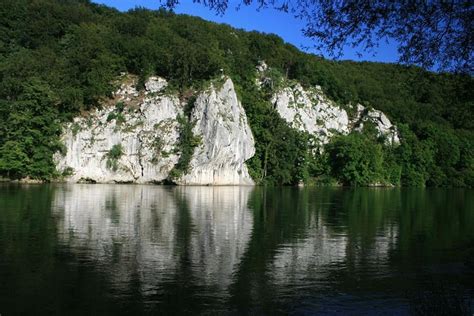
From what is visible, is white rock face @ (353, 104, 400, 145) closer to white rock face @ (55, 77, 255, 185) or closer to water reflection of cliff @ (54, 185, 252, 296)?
white rock face @ (55, 77, 255, 185)

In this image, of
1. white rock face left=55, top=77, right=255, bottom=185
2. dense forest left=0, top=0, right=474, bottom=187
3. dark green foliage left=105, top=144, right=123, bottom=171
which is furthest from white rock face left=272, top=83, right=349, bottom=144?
dark green foliage left=105, top=144, right=123, bottom=171

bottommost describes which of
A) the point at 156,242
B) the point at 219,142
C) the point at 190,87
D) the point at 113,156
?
the point at 156,242

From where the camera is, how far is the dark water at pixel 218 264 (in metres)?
13.2

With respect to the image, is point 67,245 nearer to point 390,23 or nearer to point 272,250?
point 272,250

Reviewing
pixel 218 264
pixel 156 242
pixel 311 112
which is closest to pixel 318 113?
pixel 311 112

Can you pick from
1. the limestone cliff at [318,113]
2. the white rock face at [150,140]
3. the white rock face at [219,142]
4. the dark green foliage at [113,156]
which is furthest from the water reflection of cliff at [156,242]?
the limestone cliff at [318,113]

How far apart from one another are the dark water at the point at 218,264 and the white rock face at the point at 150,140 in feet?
172

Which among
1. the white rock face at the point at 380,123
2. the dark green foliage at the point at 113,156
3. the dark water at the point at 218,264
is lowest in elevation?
the dark water at the point at 218,264

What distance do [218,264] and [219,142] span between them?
72.8 m

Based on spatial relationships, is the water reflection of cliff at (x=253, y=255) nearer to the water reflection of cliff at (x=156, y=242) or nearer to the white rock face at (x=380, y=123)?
the water reflection of cliff at (x=156, y=242)

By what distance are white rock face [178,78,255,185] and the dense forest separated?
5.57 meters

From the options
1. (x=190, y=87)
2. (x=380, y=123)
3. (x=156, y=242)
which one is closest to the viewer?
(x=156, y=242)

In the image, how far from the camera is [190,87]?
9694 cm

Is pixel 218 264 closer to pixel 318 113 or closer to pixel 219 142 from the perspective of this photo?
pixel 219 142
